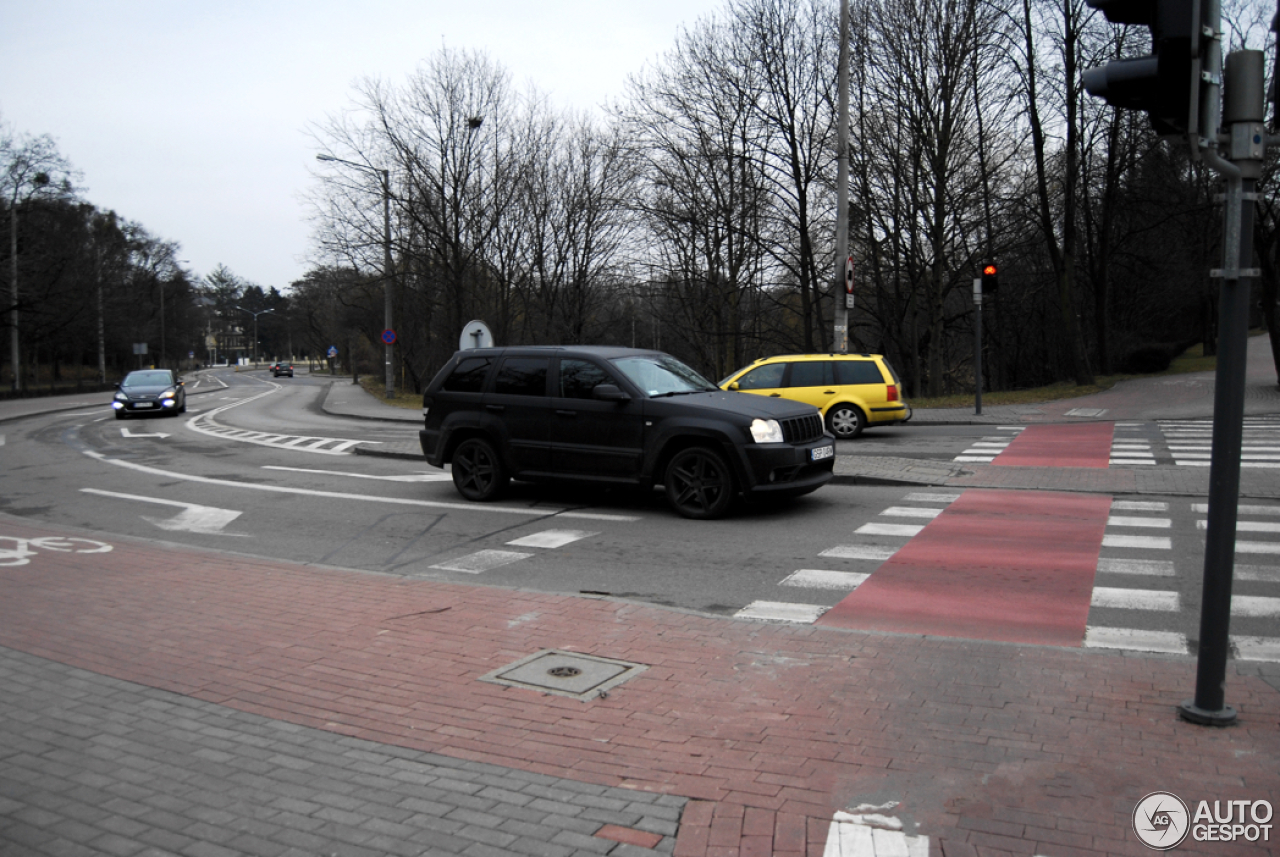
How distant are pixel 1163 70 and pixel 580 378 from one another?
7.75m

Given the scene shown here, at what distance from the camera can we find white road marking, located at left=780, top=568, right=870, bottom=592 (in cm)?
738

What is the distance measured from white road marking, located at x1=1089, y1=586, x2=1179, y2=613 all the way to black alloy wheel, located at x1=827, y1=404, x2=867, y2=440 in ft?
38.2

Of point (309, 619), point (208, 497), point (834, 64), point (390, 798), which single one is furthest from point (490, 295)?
point (390, 798)

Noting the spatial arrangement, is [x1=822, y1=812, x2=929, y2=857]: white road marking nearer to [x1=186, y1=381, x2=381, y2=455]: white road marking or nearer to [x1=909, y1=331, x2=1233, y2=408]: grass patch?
[x1=186, y1=381, x2=381, y2=455]: white road marking

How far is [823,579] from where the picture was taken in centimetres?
760

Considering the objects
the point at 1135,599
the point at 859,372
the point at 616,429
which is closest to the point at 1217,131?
the point at 1135,599

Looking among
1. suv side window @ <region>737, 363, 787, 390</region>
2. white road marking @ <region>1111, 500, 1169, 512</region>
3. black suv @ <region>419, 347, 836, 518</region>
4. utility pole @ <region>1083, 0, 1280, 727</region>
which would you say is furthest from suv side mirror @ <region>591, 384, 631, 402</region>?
suv side window @ <region>737, 363, 787, 390</region>

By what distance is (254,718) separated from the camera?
478 centimetres

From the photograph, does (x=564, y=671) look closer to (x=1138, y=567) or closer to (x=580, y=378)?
(x=1138, y=567)

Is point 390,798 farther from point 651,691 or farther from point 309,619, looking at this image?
point 309,619

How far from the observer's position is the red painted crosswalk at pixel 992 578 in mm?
6312

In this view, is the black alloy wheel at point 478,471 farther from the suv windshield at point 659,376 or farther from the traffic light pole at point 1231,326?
the traffic light pole at point 1231,326

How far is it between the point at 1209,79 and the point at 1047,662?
306 cm

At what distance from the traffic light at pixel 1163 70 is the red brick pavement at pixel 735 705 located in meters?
2.63
